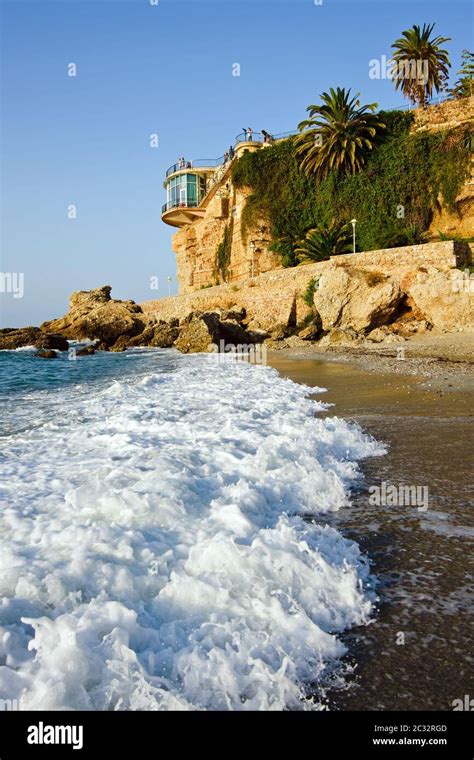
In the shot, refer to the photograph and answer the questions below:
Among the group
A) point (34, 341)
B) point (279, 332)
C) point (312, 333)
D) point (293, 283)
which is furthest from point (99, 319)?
point (312, 333)

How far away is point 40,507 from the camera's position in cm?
320

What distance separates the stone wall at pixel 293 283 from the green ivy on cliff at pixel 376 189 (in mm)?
2717

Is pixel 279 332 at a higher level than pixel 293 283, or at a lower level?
lower

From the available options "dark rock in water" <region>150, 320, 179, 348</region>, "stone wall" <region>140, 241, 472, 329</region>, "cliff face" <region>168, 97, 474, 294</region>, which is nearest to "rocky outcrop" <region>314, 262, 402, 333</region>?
"stone wall" <region>140, 241, 472, 329</region>

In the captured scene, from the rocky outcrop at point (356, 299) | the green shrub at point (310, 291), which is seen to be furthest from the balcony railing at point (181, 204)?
the rocky outcrop at point (356, 299)

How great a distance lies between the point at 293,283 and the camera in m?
27.7

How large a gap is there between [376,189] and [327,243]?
192 inches

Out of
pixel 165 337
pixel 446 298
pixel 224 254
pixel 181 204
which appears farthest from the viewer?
pixel 181 204

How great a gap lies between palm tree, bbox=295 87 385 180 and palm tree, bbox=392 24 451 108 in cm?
412

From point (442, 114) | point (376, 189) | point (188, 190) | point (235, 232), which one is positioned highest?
point (188, 190)

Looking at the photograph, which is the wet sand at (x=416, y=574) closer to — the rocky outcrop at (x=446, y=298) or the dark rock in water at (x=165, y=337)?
the rocky outcrop at (x=446, y=298)

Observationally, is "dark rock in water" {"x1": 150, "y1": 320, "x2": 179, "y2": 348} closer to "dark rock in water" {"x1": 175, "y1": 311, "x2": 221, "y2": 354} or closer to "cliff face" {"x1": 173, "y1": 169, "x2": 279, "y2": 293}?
"dark rock in water" {"x1": 175, "y1": 311, "x2": 221, "y2": 354}

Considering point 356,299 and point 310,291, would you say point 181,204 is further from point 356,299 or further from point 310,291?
point 356,299
